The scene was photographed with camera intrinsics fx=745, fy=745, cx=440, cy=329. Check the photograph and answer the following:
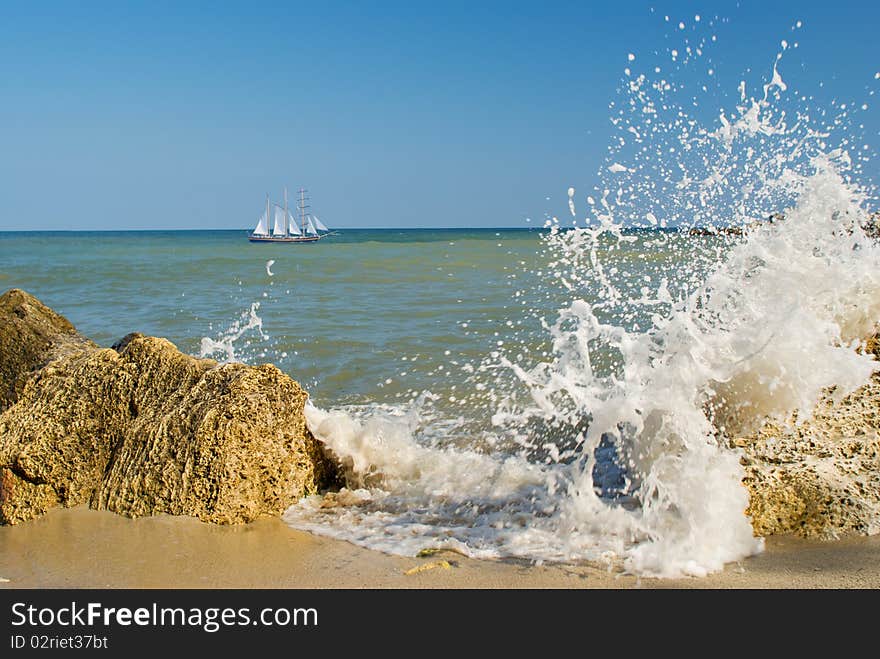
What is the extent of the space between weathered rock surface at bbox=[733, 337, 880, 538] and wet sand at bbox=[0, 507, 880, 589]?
107mm

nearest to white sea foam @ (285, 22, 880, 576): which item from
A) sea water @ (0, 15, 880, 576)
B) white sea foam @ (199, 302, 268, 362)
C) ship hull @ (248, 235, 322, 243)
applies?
sea water @ (0, 15, 880, 576)

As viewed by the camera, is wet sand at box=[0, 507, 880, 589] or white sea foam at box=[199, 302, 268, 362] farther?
white sea foam at box=[199, 302, 268, 362]

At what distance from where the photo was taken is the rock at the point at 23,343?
441cm

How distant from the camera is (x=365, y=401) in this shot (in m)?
5.81

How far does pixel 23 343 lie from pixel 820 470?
4506 millimetres

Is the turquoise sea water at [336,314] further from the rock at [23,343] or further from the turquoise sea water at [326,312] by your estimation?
the rock at [23,343]

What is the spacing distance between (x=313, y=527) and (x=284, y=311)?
7.67 metres

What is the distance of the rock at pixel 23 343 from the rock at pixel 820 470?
375 cm

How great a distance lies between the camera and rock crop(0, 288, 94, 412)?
441cm

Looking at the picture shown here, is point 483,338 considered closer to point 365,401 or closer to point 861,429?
point 365,401

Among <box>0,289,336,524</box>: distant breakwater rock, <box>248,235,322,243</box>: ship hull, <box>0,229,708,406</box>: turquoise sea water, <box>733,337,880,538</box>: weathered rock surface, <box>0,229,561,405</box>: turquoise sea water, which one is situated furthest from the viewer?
<box>248,235,322,243</box>: ship hull

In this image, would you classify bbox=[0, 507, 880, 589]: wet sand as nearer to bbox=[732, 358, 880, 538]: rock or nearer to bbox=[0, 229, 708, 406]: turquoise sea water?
bbox=[732, 358, 880, 538]: rock

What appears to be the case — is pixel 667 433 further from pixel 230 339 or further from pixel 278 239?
pixel 278 239

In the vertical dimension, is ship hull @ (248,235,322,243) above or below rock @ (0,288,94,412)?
above
